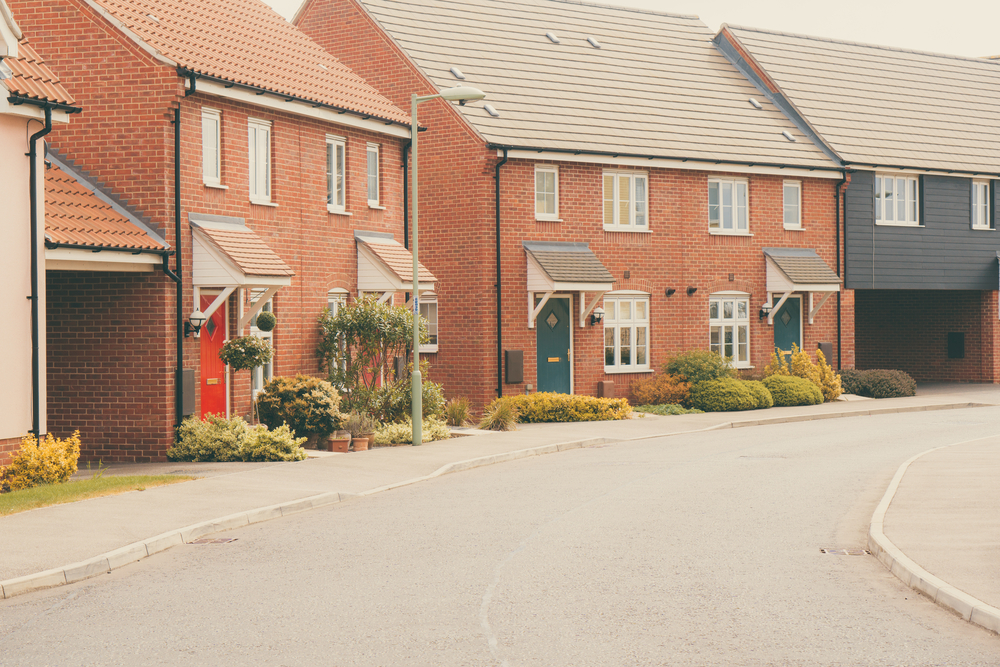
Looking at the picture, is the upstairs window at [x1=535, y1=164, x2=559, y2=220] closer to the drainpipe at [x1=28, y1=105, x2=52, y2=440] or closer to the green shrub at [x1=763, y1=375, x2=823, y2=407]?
the green shrub at [x1=763, y1=375, x2=823, y2=407]

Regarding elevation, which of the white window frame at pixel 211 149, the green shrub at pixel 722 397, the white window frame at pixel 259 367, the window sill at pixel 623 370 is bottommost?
the green shrub at pixel 722 397

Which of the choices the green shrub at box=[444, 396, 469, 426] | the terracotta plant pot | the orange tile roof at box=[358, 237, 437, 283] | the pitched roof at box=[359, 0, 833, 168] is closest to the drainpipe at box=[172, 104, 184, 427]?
the terracotta plant pot

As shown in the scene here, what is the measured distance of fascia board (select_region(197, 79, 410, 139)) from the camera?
62.9 ft

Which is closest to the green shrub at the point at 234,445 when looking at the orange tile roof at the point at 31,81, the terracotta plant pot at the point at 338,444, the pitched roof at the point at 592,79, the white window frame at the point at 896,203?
the terracotta plant pot at the point at 338,444

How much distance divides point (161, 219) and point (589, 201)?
12.3 meters

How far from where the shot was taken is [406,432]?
67.8 ft

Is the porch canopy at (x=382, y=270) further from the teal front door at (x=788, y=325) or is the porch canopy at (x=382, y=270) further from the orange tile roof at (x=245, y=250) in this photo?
the teal front door at (x=788, y=325)

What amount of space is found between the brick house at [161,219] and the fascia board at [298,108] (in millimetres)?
48

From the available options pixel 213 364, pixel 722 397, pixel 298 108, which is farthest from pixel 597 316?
pixel 213 364

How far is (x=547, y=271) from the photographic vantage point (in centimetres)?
2625

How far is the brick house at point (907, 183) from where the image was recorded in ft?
109

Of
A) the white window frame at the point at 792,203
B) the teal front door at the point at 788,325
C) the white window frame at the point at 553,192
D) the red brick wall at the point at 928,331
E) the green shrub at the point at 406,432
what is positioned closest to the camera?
the green shrub at the point at 406,432

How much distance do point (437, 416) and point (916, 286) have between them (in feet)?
57.4

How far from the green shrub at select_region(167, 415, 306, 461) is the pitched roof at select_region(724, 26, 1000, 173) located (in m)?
20.5
